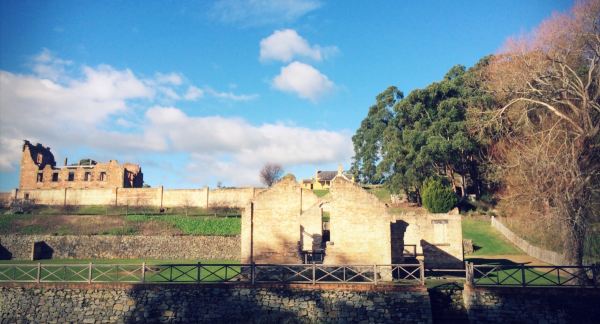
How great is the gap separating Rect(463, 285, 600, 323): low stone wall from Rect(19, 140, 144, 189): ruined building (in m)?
47.0

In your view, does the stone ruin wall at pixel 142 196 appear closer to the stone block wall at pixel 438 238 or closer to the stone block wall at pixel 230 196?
the stone block wall at pixel 230 196

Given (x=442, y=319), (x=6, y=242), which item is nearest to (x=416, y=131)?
(x=442, y=319)

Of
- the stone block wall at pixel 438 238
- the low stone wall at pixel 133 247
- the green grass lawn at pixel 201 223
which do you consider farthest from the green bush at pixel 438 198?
the low stone wall at pixel 133 247

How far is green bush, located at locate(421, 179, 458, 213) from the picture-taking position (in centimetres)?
3712

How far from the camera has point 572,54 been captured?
2425cm

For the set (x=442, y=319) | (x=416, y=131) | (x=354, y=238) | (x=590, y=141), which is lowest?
(x=442, y=319)

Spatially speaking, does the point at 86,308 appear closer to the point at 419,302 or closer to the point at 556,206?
the point at 419,302

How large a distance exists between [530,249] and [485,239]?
4254mm

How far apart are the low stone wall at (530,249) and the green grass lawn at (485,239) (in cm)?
35

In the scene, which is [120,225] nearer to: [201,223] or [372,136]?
[201,223]

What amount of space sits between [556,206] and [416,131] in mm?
20473

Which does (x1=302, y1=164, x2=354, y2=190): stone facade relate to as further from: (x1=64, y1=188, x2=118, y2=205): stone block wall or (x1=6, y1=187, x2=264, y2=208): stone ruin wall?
(x1=64, y1=188, x2=118, y2=205): stone block wall

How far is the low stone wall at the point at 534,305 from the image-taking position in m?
16.4

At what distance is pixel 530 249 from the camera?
1145 inches
